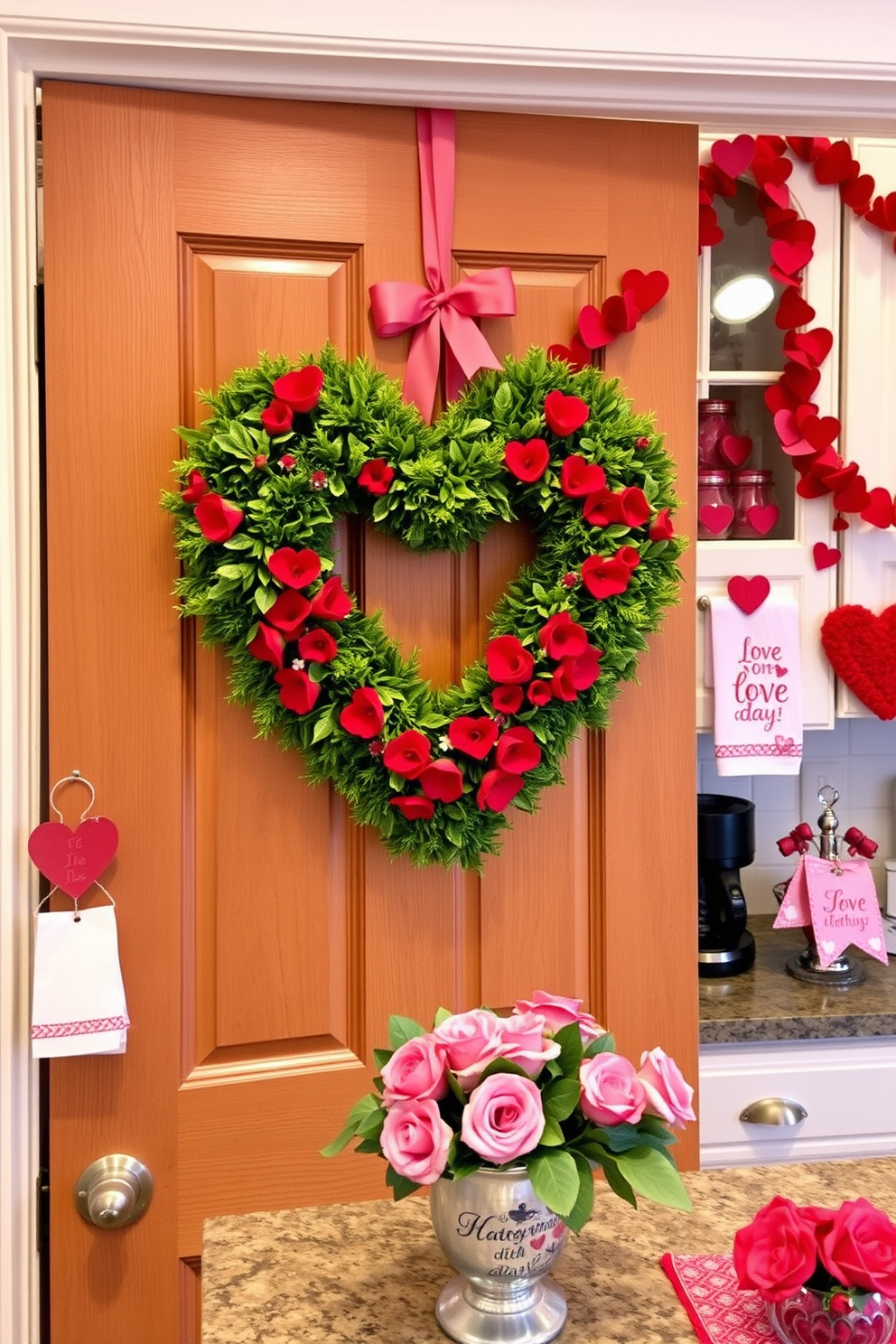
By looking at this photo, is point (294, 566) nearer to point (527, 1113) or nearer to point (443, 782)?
point (443, 782)

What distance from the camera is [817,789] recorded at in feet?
8.09

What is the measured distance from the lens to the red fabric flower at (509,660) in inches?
57.1

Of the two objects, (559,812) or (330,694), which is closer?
(330,694)

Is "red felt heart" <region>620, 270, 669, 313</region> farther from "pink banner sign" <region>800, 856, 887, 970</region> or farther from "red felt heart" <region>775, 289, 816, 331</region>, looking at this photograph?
"pink banner sign" <region>800, 856, 887, 970</region>

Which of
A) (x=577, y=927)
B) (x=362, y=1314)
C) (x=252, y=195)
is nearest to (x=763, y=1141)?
(x=577, y=927)

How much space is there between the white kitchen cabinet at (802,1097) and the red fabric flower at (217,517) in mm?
1195

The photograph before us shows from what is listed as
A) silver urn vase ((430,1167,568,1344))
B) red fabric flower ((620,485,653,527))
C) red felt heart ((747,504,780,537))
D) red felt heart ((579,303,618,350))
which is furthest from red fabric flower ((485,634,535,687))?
red felt heart ((747,504,780,537))

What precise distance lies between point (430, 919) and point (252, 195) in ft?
3.19

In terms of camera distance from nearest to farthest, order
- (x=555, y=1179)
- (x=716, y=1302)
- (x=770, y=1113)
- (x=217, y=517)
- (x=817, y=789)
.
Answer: (x=555, y=1179) → (x=716, y=1302) → (x=217, y=517) → (x=770, y=1113) → (x=817, y=789)

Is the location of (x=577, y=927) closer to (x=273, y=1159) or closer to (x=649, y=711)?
(x=649, y=711)

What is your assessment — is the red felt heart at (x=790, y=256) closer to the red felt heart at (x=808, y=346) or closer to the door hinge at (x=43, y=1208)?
the red felt heart at (x=808, y=346)

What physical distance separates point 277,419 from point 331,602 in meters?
0.23

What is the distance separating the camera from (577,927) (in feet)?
5.41

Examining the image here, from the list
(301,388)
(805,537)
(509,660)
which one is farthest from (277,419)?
(805,537)
